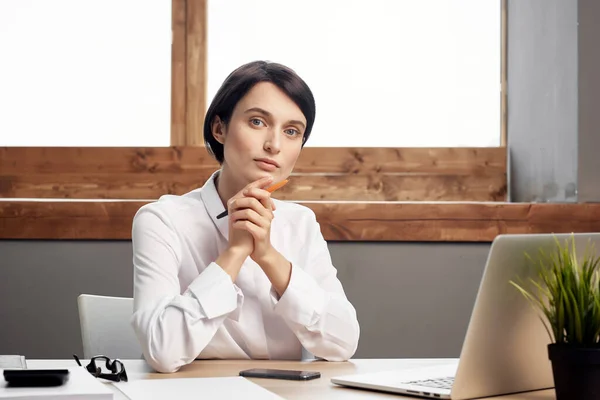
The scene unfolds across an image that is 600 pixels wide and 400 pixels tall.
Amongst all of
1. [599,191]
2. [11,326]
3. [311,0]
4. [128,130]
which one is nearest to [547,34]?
[599,191]

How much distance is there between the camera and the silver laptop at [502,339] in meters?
1.00

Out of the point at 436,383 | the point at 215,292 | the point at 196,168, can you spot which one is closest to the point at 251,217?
the point at 215,292

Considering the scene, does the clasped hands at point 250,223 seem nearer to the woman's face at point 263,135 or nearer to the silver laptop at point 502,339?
the woman's face at point 263,135

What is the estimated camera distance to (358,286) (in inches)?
100

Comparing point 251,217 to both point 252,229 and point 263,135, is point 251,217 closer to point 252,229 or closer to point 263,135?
point 252,229

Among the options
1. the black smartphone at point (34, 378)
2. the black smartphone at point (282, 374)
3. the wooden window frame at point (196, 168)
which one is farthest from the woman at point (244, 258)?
the wooden window frame at point (196, 168)

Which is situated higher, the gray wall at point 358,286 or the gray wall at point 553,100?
the gray wall at point 553,100

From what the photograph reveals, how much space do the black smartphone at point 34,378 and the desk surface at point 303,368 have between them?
11 centimetres

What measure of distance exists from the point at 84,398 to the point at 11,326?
1.77m

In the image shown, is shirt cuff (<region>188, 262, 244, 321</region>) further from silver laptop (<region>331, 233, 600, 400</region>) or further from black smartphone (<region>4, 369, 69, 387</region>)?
black smartphone (<region>4, 369, 69, 387</region>)

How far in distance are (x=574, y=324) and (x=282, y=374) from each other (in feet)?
1.60

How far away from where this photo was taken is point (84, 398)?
913mm

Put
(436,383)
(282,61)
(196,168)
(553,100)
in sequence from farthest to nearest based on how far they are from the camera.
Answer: (282,61)
(196,168)
(553,100)
(436,383)

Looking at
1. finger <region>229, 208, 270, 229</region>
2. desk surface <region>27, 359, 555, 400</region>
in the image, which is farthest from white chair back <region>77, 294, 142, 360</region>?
finger <region>229, 208, 270, 229</region>
